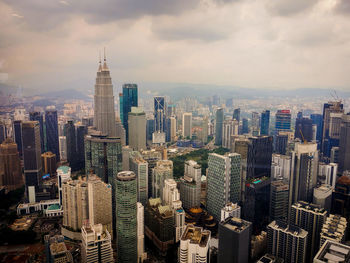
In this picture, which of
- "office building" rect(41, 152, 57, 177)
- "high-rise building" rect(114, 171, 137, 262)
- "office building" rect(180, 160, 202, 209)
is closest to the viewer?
"high-rise building" rect(114, 171, 137, 262)

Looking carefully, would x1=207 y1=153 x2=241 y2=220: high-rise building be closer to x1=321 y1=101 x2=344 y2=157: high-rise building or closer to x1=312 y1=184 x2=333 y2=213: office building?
x1=312 y1=184 x2=333 y2=213: office building

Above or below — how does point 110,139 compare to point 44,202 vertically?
above

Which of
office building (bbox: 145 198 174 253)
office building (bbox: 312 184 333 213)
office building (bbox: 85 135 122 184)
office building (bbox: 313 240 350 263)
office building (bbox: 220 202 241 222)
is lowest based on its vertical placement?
office building (bbox: 145 198 174 253)

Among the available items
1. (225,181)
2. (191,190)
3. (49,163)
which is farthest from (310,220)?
(49,163)

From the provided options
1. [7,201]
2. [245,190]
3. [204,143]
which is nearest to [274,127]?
[245,190]

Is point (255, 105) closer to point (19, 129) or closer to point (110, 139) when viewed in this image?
point (110, 139)

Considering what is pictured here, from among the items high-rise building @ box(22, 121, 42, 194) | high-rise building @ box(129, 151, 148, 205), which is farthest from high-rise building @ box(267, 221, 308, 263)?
high-rise building @ box(22, 121, 42, 194)
